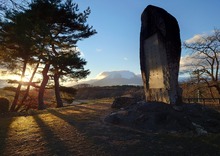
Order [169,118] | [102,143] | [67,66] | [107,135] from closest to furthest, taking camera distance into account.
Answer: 1. [102,143]
2. [107,135]
3. [169,118]
4. [67,66]

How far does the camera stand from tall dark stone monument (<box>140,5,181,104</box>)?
25.3 ft

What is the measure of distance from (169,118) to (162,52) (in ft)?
8.91

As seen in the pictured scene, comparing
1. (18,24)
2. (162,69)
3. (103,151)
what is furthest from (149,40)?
(18,24)

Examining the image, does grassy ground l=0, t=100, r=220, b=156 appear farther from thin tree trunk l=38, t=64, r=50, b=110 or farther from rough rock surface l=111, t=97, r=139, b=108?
thin tree trunk l=38, t=64, r=50, b=110

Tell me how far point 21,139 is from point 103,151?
2.57 m

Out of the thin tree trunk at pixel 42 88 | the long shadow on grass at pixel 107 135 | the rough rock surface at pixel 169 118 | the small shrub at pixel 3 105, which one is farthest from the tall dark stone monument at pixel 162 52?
the thin tree trunk at pixel 42 88

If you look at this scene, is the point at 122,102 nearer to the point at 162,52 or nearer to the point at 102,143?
the point at 162,52

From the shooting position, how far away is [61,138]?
5.43m

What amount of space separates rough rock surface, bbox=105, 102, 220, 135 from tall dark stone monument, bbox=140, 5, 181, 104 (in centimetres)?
80

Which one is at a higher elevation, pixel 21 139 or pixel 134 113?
pixel 134 113

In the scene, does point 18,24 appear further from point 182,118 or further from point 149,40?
point 182,118

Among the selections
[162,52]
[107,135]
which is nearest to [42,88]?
[162,52]

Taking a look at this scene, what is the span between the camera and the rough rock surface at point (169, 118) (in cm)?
602

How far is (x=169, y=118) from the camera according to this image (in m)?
6.40
